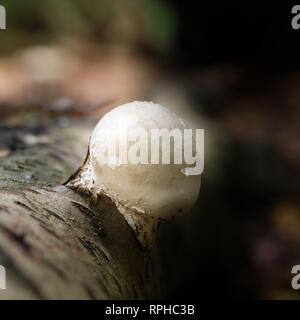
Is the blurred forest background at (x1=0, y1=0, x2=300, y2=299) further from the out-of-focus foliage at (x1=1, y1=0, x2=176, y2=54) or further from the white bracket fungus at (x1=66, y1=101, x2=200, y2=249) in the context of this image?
the white bracket fungus at (x1=66, y1=101, x2=200, y2=249)

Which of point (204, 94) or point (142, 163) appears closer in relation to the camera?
point (142, 163)

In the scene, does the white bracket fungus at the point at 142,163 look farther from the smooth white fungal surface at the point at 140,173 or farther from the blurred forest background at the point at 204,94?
the blurred forest background at the point at 204,94

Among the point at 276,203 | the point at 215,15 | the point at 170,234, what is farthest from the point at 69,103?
the point at 215,15

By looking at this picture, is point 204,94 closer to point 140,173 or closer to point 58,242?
point 140,173

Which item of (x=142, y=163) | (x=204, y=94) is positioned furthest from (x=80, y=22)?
(x=142, y=163)

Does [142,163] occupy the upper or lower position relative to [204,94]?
lower
